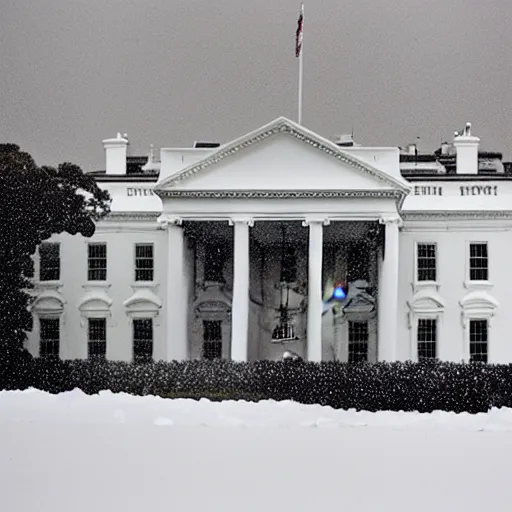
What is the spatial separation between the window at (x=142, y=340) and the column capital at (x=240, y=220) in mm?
1517

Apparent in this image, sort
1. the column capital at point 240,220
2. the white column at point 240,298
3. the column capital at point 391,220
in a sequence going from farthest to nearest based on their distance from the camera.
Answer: the column capital at point 240,220 < the column capital at point 391,220 < the white column at point 240,298

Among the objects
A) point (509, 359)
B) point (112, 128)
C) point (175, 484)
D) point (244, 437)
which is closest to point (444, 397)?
point (509, 359)

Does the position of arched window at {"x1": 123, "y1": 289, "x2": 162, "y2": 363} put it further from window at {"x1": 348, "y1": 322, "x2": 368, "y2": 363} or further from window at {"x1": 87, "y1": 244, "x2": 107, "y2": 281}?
window at {"x1": 348, "y1": 322, "x2": 368, "y2": 363}

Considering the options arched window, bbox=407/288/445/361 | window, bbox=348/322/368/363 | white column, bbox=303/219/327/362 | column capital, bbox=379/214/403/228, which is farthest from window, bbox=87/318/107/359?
column capital, bbox=379/214/403/228

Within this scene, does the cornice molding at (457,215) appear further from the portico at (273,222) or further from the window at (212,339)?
the window at (212,339)

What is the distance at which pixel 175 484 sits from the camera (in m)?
8.98

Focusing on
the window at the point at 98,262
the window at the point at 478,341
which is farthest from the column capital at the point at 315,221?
the window at the point at 98,262

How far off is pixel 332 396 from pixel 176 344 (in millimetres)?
1255

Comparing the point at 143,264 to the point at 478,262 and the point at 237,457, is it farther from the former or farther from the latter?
the point at 478,262

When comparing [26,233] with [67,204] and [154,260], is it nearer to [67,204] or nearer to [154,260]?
[67,204]

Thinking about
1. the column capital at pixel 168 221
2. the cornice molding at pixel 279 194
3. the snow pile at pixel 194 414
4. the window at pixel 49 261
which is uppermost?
the cornice molding at pixel 279 194

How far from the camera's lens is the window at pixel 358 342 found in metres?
10.5

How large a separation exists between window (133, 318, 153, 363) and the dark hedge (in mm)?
120

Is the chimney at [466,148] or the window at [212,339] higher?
the chimney at [466,148]
